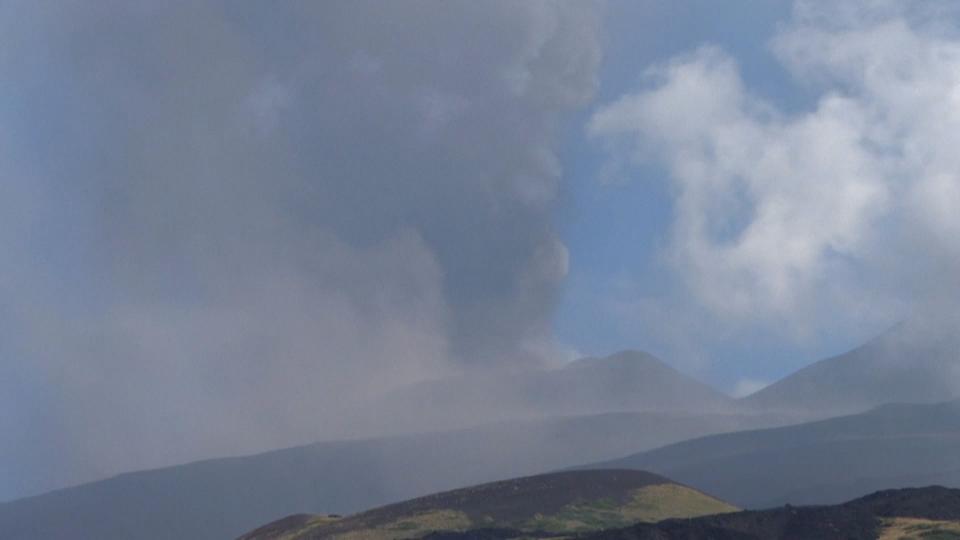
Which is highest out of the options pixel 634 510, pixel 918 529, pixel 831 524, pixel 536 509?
pixel 536 509

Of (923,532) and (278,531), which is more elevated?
(278,531)

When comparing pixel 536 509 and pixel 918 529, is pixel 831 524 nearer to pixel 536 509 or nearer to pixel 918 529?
pixel 918 529

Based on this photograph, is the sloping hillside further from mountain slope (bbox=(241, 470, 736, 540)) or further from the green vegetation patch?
mountain slope (bbox=(241, 470, 736, 540))

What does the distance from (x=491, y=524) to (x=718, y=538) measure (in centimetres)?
2663

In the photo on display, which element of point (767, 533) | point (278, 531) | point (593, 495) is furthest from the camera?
point (278, 531)

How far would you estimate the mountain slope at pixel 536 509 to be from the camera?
10588 cm

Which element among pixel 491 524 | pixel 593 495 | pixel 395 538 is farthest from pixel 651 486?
pixel 395 538

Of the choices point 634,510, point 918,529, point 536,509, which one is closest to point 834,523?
point 918,529

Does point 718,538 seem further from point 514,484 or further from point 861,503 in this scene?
point 514,484

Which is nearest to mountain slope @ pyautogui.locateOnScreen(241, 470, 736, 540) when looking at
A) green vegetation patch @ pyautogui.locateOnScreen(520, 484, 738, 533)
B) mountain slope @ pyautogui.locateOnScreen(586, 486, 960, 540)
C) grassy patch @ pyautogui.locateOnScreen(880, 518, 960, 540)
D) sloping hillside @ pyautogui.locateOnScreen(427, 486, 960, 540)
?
green vegetation patch @ pyautogui.locateOnScreen(520, 484, 738, 533)

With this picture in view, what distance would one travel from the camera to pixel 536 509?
109 m

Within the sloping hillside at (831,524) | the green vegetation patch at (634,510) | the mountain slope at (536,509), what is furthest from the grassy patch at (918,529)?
the mountain slope at (536,509)

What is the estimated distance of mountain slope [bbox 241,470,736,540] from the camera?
106 metres

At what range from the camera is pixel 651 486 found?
120 m
